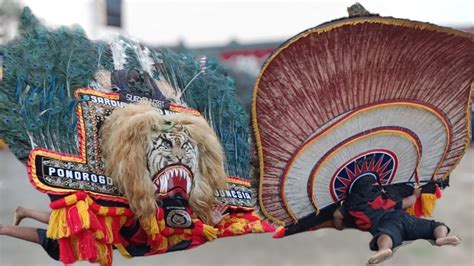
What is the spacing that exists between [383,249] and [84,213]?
44.5 inches

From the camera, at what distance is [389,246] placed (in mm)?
2439

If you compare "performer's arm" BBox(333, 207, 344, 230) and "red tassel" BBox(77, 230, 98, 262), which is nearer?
"red tassel" BBox(77, 230, 98, 262)

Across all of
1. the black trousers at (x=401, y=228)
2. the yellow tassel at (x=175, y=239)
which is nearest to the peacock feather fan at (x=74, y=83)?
the yellow tassel at (x=175, y=239)

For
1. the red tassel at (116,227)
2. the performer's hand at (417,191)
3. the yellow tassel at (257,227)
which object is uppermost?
the performer's hand at (417,191)

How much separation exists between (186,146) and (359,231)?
839 mm

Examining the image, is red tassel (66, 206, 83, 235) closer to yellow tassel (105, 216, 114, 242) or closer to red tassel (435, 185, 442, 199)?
yellow tassel (105, 216, 114, 242)

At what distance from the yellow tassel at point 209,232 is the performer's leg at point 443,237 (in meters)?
0.89

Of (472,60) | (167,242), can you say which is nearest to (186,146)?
(167,242)

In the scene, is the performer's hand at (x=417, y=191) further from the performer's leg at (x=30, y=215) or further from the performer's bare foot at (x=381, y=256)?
the performer's leg at (x=30, y=215)

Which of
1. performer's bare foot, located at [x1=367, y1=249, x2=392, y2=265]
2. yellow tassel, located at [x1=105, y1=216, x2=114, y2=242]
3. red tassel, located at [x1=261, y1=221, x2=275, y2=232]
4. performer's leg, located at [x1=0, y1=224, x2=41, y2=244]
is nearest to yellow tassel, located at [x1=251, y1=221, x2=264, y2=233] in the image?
red tassel, located at [x1=261, y1=221, x2=275, y2=232]

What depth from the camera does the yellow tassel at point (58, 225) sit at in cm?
201

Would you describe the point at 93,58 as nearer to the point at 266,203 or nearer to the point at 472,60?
the point at 266,203

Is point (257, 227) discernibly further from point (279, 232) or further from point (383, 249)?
point (383, 249)

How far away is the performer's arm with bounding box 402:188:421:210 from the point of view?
2623 millimetres
